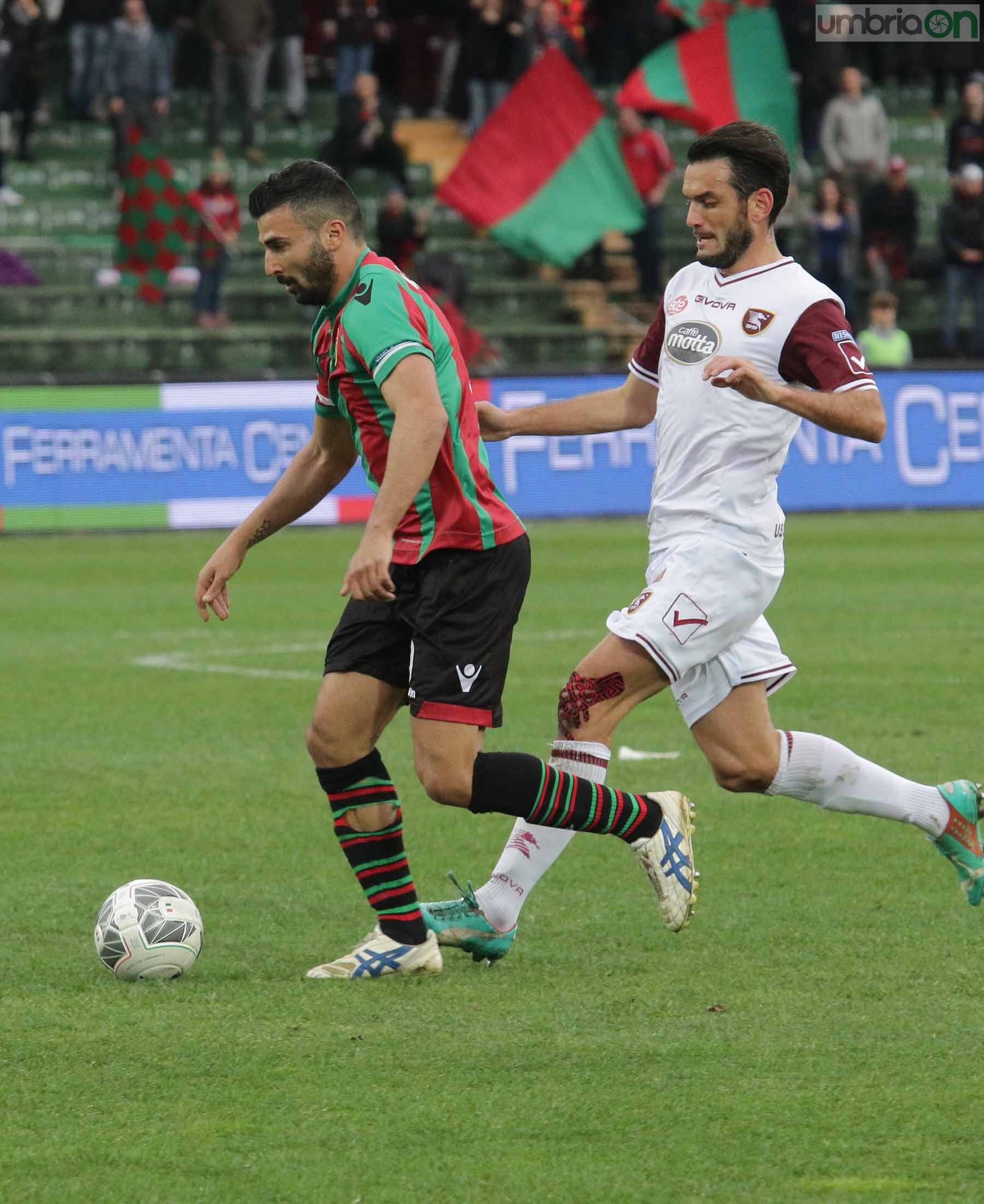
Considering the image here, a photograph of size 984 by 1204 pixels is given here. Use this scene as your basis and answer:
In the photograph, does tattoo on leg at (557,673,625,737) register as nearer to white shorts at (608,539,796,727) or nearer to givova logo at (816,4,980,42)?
white shorts at (608,539,796,727)

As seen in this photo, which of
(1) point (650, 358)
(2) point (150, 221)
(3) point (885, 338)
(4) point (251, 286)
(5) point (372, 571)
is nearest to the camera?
(5) point (372, 571)

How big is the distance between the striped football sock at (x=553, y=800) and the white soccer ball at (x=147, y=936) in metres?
0.78

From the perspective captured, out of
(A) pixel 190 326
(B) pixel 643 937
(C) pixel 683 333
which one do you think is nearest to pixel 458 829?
(B) pixel 643 937

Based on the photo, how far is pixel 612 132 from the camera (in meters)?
24.1

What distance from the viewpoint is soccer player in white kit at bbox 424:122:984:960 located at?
5.53 meters

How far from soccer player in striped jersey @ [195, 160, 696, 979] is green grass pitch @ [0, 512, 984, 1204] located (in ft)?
0.93

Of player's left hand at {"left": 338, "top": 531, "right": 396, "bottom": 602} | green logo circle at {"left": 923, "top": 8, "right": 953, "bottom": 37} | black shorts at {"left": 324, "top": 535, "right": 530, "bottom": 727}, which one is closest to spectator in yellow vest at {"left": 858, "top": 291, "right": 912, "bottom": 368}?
green logo circle at {"left": 923, "top": 8, "right": 953, "bottom": 37}

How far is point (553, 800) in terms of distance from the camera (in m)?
5.34

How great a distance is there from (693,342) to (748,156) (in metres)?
0.49

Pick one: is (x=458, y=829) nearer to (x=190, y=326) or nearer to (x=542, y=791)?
(x=542, y=791)

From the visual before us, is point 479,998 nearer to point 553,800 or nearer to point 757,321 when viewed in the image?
point 553,800

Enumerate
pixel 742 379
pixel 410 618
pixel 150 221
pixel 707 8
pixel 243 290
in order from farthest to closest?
pixel 707 8, pixel 243 290, pixel 150 221, pixel 410 618, pixel 742 379

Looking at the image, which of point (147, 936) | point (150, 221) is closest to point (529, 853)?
point (147, 936)

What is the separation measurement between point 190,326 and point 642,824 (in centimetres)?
1861
